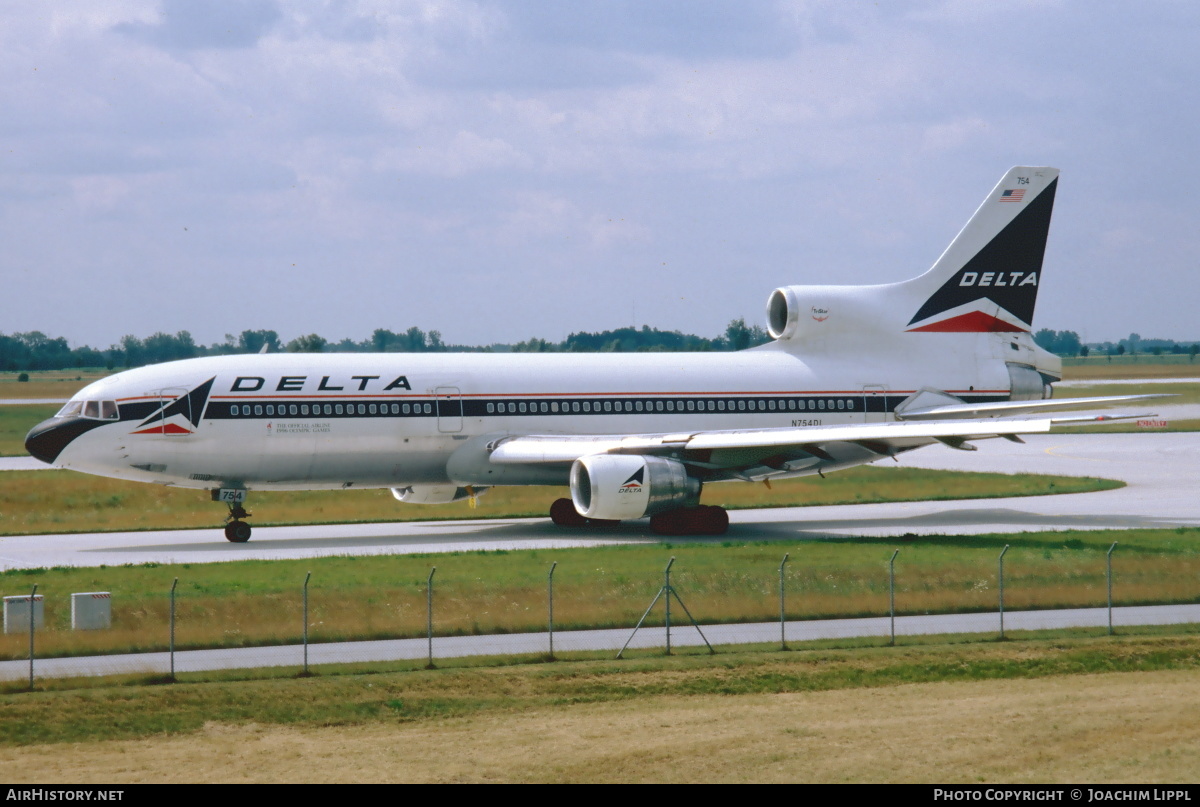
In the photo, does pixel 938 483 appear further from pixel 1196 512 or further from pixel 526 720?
pixel 526 720

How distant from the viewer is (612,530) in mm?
41969

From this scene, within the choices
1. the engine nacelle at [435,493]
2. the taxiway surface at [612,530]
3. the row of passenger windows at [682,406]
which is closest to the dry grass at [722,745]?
the taxiway surface at [612,530]

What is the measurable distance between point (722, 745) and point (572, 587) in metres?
10.9

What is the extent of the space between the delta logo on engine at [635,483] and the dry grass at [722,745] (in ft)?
50.7

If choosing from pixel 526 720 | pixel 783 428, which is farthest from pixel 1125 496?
pixel 526 720

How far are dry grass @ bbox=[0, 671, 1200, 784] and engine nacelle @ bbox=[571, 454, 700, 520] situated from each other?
604 inches

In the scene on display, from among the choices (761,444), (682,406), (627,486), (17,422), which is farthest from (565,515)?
(17,422)

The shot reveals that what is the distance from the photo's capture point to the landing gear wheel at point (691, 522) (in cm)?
4009

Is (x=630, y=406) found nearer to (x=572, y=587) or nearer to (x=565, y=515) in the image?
(x=565, y=515)

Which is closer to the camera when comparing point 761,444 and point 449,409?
point 761,444

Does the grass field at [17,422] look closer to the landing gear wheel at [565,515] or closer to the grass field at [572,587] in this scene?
the landing gear wheel at [565,515]

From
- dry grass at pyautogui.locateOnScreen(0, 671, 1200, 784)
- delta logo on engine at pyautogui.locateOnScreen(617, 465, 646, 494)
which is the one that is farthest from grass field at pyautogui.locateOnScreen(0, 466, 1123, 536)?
dry grass at pyautogui.locateOnScreen(0, 671, 1200, 784)

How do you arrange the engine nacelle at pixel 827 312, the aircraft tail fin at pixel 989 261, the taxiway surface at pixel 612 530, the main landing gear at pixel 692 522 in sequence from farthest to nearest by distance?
1. the aircraft tail fin at pixel 989 261
2. the engine nacelle at pixel 827 312
3. the main landing gear at pixel 692 522
4. the taxiway surface at pixel 612 530
